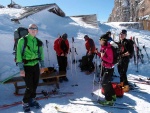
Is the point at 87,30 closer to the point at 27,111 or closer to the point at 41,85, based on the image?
the point at 41,85

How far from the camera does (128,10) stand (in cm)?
10275

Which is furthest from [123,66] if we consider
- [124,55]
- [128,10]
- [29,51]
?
[128,10]

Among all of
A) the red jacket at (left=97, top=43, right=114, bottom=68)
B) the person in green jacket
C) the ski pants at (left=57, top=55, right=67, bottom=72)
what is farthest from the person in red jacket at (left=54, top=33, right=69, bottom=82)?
the person in green jacket

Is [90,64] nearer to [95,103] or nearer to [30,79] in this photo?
[95,103]

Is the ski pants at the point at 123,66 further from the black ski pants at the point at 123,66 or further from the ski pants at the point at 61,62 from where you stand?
the ski pants at the point at 61,62

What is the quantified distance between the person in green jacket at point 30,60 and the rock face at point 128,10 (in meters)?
82.5

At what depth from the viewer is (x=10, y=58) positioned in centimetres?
1154

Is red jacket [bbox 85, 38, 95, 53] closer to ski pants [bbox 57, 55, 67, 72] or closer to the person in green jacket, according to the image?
ski pants [bbox 57, 55, 67, 72]

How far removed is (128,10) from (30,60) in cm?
10205

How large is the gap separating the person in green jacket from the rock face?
82492 millimetres

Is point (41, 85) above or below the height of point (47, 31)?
below

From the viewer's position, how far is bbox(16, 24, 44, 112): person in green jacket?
20.9 ft

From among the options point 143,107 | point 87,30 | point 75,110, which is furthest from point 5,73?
point 87,30

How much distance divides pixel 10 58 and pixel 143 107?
7284 mm
